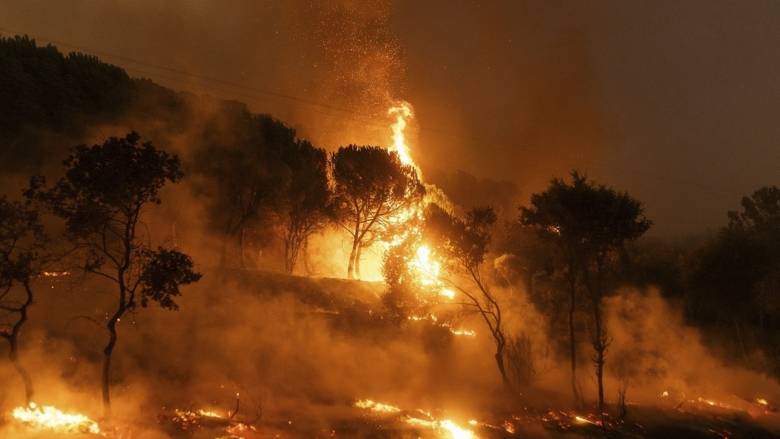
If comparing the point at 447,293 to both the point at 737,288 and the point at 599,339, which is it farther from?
the point at 737,288

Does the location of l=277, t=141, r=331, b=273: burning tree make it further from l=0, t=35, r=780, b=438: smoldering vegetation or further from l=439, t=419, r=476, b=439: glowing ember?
l=439, t=419, r=476, b=439: glowing ember

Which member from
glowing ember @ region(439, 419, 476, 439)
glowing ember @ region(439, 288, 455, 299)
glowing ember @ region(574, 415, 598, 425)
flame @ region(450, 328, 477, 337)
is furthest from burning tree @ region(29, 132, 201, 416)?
glowing ember @ region(439, 288, 455, 299)

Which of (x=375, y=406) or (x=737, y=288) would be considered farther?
(x=737, y=288)

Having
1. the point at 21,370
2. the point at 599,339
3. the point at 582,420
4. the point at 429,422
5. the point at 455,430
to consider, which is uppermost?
the point at 599,339

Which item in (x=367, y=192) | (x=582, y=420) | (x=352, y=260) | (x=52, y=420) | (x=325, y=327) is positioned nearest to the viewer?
(x=52, y=420)

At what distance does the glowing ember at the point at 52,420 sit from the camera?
41.7 ft

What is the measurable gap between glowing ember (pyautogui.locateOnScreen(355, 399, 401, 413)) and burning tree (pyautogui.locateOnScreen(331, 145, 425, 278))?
667 inches

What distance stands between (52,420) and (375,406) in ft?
30.9

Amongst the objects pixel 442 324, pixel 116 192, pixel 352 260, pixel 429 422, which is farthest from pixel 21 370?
pixel 352 260

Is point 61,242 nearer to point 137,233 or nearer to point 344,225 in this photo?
point 137,233

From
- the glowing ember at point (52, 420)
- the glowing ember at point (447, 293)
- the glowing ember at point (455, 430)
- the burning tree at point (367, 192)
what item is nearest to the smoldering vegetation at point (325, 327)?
the glowing ember at point (455, 430)

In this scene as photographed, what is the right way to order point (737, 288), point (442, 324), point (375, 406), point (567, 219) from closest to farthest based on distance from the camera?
1. point (375, 406)
2. point (567, 219)
3. point (442, 324)
4. point (737, 288)

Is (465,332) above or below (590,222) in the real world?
below

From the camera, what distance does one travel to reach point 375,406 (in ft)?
59.1
